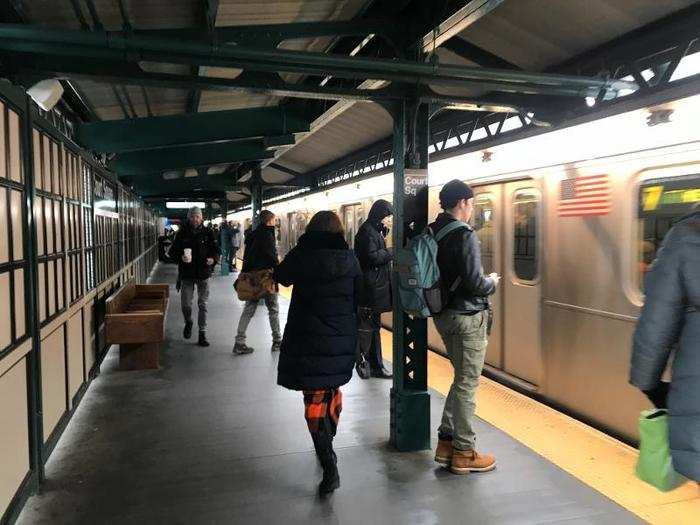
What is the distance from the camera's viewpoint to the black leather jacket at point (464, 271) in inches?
120

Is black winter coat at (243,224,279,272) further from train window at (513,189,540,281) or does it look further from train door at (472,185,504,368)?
train window at (513,189,540,281)

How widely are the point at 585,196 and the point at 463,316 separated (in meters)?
1.63

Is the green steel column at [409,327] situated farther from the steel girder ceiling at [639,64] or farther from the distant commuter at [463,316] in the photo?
the steel girder ceiling at [639,64]

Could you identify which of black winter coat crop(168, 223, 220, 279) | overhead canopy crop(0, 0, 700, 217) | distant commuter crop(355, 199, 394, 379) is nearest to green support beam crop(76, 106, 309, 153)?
overhead canopy crop(0, 0, 700, 217)

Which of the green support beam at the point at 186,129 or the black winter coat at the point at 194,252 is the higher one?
the green support beam at the point at 186,129

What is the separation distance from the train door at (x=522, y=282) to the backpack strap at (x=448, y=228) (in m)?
1.73

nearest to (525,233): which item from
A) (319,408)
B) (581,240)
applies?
(581,240)

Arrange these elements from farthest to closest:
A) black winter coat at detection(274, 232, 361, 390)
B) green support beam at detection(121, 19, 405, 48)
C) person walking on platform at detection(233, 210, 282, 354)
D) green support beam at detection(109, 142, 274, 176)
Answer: green support beam at detection(109, 142, 274, 176) < person walking on platform at detection(233, 210, 282, 354) < green support beam at detection(121, 19, 405, 48) < black winter coat at detection(274, 232, 361, 390)

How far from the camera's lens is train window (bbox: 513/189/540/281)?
4.79 meters

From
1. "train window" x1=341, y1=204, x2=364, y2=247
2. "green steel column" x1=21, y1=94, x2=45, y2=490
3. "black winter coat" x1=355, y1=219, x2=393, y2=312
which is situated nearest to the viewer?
"green steel column" x1=21, y1=94, x2=45, y2=490

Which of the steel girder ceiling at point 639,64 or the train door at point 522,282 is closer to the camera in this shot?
the steel girder ceiling at point 639,64

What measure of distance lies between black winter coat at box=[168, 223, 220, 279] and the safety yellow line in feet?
10.1

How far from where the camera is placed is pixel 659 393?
1703 millimetres

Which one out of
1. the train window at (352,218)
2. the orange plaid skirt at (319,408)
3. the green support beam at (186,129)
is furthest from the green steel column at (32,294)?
the train window at (352,218)
